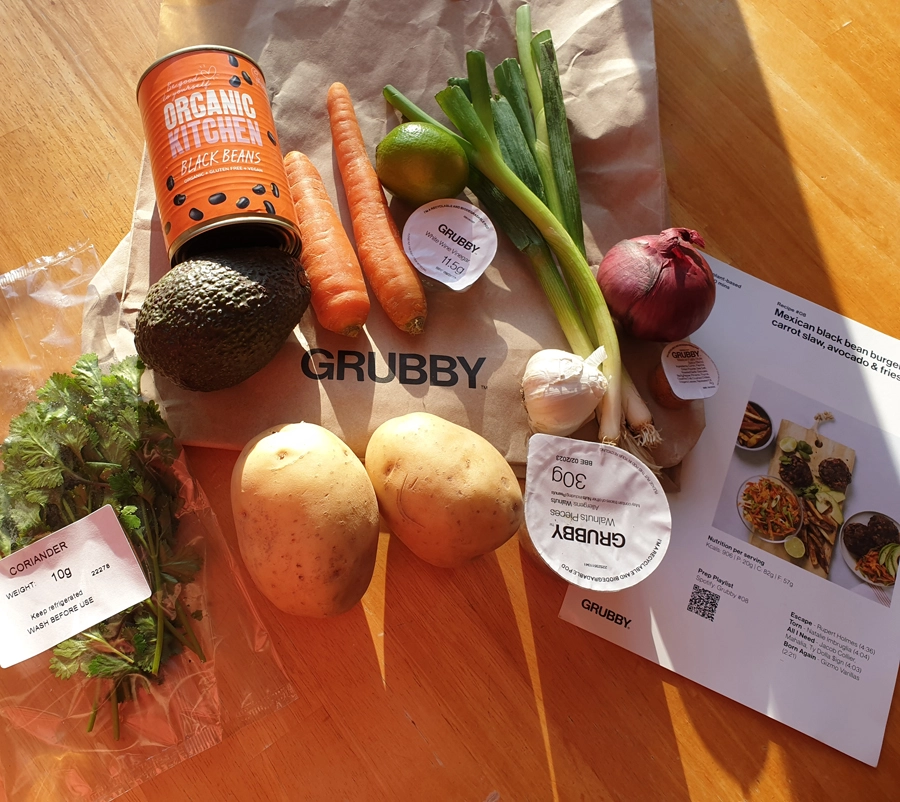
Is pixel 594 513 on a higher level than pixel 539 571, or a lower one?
higher

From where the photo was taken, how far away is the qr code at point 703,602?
830 millimetres

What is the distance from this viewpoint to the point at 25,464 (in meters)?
0.69

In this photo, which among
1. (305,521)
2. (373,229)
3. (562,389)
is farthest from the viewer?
(373,229)

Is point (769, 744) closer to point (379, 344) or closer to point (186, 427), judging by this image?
point (379, 344)

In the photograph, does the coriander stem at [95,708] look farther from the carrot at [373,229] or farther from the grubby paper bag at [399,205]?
the carrot at [373,229]

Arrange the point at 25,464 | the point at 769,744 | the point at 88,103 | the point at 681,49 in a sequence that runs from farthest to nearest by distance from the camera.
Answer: the point at 681,49 < the point at 88,103 < the point at 769,744 < the point at 25,464

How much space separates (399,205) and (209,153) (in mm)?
295

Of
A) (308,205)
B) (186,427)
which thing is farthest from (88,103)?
(186,427)

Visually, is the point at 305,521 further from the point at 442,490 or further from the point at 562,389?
the point at 562,389

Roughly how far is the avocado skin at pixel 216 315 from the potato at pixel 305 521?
0.11 m

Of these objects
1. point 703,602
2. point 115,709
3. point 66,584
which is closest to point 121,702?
point 115,709

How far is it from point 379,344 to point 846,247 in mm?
734

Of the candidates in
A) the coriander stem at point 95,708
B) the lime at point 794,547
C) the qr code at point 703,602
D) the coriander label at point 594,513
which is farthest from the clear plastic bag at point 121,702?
the lime at point 794,547

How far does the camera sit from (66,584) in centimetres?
68
